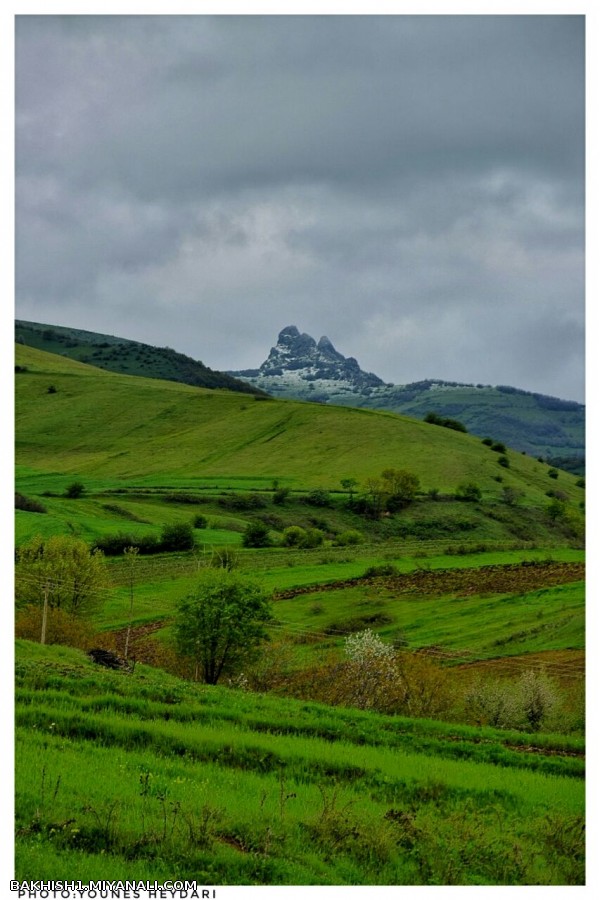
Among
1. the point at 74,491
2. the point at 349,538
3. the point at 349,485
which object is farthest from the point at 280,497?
the point at 74,491

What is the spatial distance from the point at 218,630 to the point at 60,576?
23111 mm

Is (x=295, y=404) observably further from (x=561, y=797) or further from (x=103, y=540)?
(x=561, y=797)

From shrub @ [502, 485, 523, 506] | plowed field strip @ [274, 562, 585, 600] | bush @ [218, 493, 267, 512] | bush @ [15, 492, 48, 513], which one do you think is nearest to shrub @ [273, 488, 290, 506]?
bush @ [218, 493, 267, 512]

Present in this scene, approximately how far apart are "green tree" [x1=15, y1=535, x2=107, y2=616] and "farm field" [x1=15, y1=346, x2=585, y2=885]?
0.51 meters

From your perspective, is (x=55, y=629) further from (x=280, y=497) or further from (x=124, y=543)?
(x=280, y=497)

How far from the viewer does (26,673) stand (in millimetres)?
19891

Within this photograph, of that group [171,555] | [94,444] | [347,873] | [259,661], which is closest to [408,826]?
[347,873]

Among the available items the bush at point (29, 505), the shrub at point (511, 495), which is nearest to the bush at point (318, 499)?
the shrub at point (511, 495)

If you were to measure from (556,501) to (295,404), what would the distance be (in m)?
75.7

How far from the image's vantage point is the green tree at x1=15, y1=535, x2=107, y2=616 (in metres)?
54.6

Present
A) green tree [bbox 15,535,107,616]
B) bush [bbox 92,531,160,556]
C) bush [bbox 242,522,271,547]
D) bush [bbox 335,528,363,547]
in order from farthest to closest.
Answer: bush [bbox 335,528,363,547]
bush [bbox 242,522,271,547]
bush [bbox 92,531,160,556]
green tree [bbox 15,535,107,616]

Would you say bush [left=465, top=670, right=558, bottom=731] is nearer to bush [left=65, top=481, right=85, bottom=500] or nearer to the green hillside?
bush [left=65, top=481, right=85, bottom=500]

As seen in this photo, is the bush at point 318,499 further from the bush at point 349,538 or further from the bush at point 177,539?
the bush at point 177,539

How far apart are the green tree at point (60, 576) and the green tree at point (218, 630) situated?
52.2 feet
